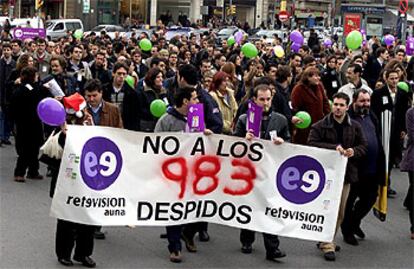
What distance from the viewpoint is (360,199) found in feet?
28.0

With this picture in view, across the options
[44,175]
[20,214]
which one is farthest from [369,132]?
[44,175]

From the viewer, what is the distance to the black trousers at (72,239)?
729cm

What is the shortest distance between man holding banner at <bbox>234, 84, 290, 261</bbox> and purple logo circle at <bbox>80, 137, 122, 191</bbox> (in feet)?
4.15

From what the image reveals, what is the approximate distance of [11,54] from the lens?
14.5m

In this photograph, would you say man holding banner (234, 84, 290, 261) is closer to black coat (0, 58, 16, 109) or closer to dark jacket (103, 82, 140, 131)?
dark jacket (103, 82, 140, 131)

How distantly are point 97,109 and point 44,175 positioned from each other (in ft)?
13.6

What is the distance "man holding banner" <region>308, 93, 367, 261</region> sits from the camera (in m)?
7.89

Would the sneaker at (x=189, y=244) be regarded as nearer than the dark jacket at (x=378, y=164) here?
Yes

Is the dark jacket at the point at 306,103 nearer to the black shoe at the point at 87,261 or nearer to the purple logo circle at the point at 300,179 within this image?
the purple logo circle at the point at 300,179

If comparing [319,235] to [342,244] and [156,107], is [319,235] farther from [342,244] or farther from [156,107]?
[156,107]

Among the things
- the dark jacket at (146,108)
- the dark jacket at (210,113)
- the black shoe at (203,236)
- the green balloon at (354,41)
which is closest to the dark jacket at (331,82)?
the green balloon at (354,41)

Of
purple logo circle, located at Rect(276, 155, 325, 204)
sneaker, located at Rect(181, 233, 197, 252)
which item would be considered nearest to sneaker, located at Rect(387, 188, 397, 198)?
purple logo circle, located at Rect(276, 155, 325, 204)

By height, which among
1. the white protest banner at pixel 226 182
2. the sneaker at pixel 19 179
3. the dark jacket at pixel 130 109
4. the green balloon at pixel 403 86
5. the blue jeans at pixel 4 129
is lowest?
the sneaker at pixel 19 179

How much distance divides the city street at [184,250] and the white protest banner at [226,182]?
0.42 meters
